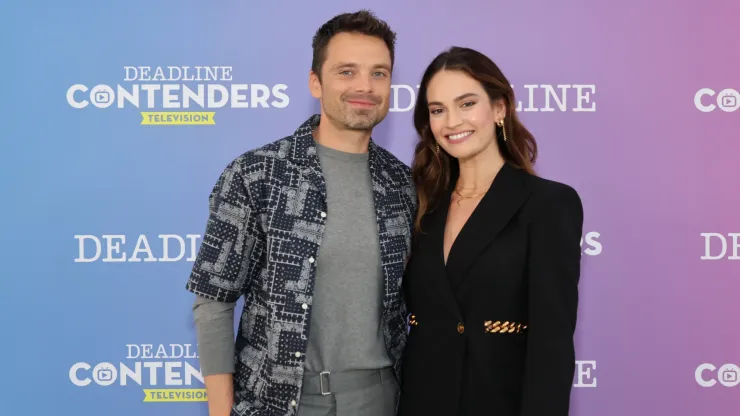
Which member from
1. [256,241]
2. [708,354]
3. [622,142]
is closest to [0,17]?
[256,241]

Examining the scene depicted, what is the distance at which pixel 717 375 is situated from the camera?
2.78 metres

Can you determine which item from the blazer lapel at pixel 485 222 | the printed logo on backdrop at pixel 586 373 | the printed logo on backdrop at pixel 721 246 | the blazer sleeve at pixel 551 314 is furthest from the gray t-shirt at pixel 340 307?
the printed logo on backdrop at pixel 721 246

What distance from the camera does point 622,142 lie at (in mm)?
2748

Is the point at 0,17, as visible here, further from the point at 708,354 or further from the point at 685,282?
the point at 708,354

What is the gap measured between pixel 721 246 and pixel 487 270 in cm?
149

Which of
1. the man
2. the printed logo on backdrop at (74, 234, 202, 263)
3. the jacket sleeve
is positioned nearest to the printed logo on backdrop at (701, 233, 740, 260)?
the man

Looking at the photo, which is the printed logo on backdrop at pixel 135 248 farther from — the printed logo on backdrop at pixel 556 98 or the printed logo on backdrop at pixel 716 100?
the printed logo on backdrop at pixel 716 100

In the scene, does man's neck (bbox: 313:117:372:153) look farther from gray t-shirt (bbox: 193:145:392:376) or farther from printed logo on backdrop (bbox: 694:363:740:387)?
printed logo on backdrop (bbox: 694:363:740:387)

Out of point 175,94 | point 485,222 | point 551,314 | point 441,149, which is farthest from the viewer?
point 175,94

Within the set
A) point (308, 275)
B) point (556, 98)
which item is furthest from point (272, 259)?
point (556, 98)

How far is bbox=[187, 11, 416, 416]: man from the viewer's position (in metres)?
1.81

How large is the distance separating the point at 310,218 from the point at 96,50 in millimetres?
1409

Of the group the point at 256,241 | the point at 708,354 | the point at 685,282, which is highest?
the point at 256,241

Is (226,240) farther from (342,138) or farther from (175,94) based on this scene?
(175,94)
